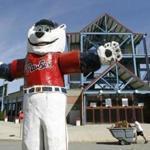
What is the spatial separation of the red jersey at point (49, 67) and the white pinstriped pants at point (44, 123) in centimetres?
27

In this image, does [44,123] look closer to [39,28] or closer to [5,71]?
[5,71]

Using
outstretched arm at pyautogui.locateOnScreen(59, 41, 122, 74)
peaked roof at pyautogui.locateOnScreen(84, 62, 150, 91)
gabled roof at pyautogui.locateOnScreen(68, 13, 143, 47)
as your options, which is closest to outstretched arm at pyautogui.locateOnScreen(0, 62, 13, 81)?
outstretched arm at pyautogui.locateOnScreen(59, 41, 122, 74)

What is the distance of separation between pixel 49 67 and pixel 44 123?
3.44ft

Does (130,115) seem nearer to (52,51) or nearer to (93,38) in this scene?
(93,38)

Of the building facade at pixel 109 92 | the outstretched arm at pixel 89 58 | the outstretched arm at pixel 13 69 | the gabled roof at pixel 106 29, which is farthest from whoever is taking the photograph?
the gabled roof at pixel 106 29

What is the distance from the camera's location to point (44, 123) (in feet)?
20.7

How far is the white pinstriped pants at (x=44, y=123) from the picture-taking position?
6301 mm

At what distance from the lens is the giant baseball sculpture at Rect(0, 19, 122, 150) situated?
250 inches

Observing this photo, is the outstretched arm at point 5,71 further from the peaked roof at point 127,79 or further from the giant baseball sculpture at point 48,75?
the peaked roof at point 127,79

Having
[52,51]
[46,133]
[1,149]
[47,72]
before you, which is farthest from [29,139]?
[1,149]

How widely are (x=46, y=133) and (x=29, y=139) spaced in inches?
12.4

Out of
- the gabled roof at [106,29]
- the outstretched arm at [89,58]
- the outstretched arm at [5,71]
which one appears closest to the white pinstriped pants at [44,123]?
the outstretched arm at [89,58]

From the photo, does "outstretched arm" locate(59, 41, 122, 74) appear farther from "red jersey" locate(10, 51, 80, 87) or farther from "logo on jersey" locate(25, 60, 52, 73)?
"logo on jersey" locate(25, 60, 52, 73)

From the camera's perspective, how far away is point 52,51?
6836mm
